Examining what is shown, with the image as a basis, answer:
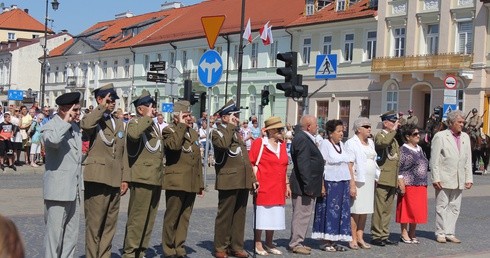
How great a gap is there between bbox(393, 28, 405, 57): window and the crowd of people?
119 ft

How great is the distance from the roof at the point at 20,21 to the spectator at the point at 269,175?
389 feet

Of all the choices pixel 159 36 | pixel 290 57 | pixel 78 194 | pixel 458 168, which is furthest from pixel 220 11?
pixel 78 194

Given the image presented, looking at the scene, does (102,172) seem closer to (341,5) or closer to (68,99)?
(68,99)

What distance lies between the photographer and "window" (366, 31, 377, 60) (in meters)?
50.3

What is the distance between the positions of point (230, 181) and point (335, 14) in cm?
4423

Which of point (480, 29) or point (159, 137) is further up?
point (480, 29)

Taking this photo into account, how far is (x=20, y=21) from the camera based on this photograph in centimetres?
12419

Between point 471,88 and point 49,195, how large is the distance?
1502 inches

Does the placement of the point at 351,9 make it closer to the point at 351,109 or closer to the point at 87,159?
the point at 351,109

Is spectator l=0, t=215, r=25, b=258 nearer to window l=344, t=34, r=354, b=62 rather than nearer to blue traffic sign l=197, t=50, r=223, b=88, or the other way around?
blue traffic sign l=197, t=50, r=223, b=88

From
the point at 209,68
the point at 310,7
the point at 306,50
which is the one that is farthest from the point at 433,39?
the point at 209,68

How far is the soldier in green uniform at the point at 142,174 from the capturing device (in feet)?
28.9

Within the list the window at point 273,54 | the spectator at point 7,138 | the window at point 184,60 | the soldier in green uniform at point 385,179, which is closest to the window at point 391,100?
the window at point 273,54

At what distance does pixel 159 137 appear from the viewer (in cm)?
→ 905
